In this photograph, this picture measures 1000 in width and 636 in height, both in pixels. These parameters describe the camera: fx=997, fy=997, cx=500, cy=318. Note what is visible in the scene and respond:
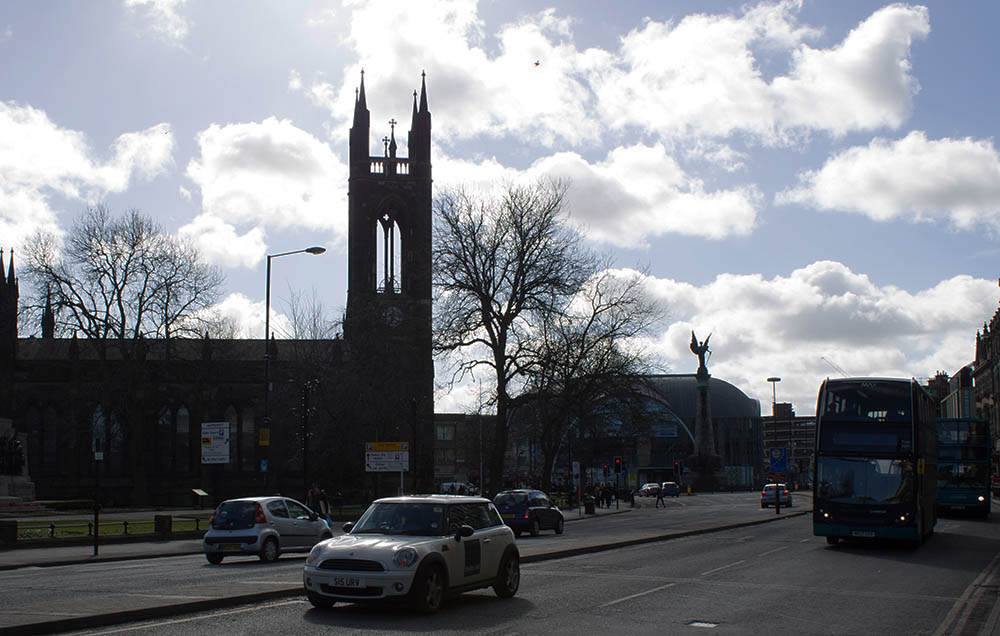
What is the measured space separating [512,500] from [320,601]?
2226 cm

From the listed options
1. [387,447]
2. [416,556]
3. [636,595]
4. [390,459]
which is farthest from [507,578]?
[387,447]

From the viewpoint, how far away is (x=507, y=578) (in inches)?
535

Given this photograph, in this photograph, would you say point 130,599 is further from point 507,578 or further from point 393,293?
point 393,293

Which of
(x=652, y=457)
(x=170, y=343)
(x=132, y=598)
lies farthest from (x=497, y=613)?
(x=652, y=457)

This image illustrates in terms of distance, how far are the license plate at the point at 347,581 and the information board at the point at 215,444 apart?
2654cm

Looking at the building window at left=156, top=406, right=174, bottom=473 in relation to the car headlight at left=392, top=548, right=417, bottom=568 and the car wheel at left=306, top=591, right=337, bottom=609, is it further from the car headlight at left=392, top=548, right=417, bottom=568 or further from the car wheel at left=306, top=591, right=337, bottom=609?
the car headlight at left=392, top=548, right=417, bottom=568

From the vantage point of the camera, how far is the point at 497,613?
476 inches

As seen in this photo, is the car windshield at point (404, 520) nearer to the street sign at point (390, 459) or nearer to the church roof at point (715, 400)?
the street sign at point (390, 459)

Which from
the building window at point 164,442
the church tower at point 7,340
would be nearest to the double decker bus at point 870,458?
the church tower at point 7,340

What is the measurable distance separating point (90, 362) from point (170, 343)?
48.9 feet

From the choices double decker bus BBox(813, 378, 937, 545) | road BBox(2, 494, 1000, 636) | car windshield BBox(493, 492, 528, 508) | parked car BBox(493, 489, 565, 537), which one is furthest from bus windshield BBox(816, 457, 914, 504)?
car windshield BBox(493, 492, 528, 508)

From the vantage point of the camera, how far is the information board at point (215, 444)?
36719 millimetres

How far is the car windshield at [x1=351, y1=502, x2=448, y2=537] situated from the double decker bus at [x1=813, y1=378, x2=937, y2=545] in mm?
13653

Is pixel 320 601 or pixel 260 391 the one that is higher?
pixel 260 391
